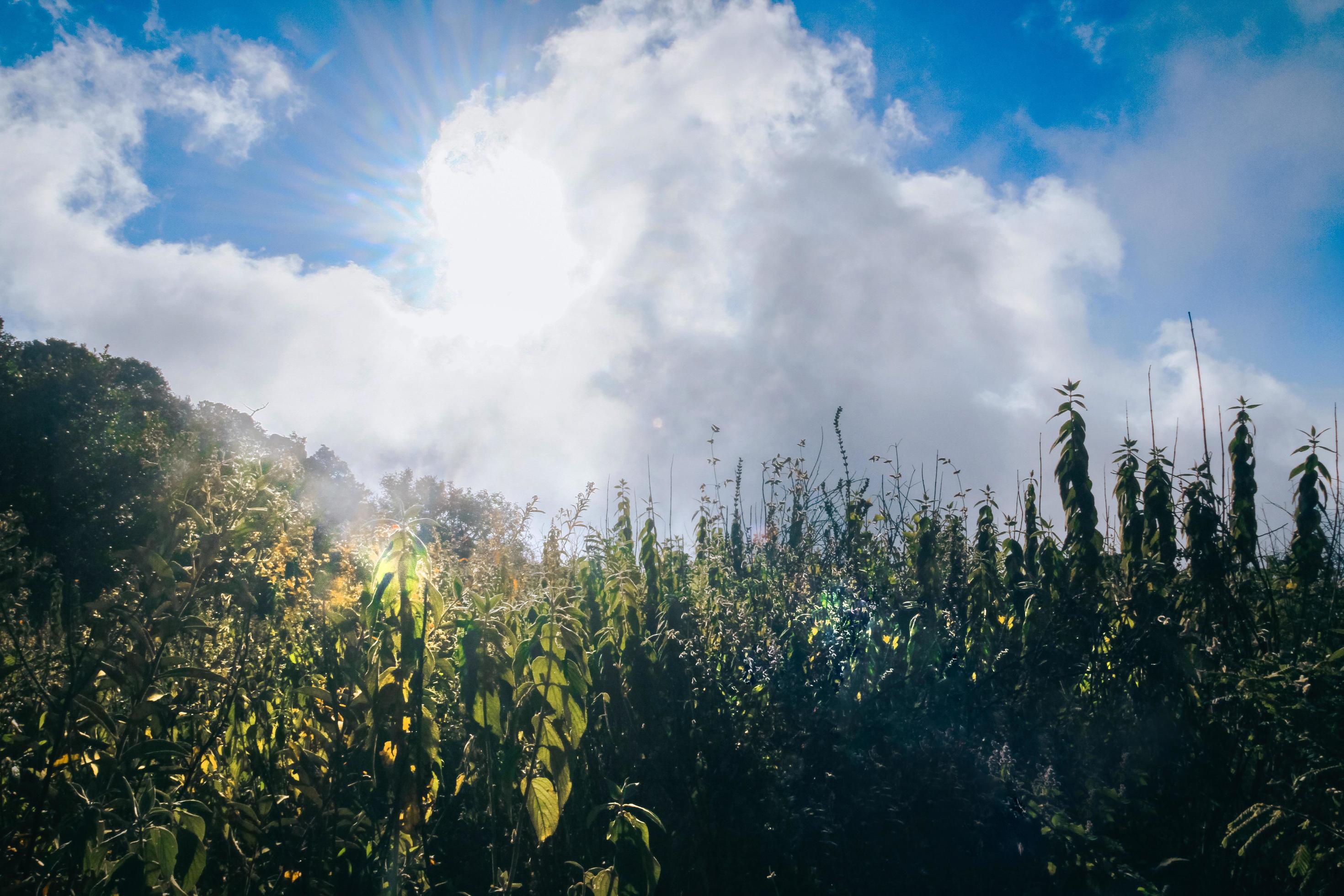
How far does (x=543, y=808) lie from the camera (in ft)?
4.34

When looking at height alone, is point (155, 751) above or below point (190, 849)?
above

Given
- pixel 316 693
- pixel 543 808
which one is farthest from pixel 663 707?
pixel 316 693

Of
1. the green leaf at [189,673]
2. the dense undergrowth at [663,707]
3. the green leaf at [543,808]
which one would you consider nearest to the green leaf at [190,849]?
the dense undergrowth at [663,707]

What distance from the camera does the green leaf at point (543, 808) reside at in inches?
51.4

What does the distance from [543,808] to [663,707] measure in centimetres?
78

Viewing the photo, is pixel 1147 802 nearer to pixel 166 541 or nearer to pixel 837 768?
pixel 837 768

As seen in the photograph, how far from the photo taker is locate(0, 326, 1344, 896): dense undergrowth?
4.48 ft

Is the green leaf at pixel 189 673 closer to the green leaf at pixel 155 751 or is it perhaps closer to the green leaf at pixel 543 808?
the green leaf at pixel 155 751

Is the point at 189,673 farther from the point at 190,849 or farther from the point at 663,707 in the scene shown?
Answer: the point at 663,707

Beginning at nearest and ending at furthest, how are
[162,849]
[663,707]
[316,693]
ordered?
[162,849] < [316,693] < [663,707]

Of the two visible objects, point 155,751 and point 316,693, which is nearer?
point 155,751

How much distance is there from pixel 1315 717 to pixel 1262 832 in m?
0.41

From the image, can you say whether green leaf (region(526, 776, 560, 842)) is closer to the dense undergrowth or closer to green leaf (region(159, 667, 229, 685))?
the dense undergrowth

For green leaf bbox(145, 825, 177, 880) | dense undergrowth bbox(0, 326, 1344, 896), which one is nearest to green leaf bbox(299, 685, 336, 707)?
dense undergrowth bbox(0, 326, 1344, 896)
